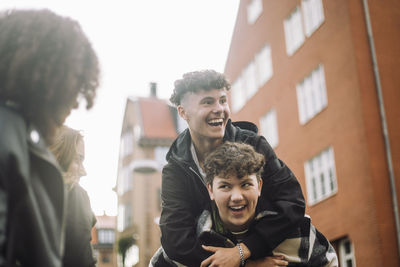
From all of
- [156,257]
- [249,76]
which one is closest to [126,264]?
[249,76]

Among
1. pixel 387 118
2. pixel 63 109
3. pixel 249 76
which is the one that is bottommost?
pixel 63 109

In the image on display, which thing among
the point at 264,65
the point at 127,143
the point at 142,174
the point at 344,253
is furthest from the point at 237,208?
the point at 127,143

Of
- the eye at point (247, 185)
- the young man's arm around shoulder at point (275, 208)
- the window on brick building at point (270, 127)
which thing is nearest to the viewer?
the young man's arm around shoulder at point (275, 208)

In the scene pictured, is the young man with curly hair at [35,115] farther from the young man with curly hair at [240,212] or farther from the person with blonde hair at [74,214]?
the young man with curly hair at [240,212]

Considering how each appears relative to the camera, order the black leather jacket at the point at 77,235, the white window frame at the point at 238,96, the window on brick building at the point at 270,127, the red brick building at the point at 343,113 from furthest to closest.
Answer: the white window frame at the point at 238,96
the window on brick building at the point at 270,127
the red brick building at the point at 343,113
the black leather jacket at the point at 77,235

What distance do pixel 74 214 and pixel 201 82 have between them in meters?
1.87

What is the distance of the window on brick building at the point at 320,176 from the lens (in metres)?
16.2

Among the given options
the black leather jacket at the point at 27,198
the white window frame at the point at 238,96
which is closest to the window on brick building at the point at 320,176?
Answer: the white window frame at the point at 238,96

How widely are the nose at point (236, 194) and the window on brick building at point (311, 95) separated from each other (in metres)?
13.0

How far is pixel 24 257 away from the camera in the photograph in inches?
86.4

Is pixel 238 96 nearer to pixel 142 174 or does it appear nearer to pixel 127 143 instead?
pixel 142 174

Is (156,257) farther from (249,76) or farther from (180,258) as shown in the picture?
(249,76)

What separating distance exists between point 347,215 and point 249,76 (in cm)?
907

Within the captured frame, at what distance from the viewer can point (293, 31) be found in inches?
744
